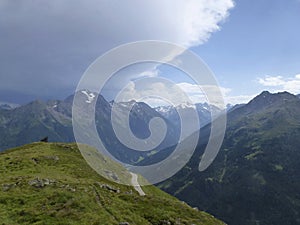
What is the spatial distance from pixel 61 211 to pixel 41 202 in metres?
5.74

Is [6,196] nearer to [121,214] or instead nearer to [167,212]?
[121,214]

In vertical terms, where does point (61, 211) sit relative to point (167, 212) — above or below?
below

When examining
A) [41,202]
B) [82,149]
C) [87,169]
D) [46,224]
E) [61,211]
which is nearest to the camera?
[46,224]

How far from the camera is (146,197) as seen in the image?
60750 mm

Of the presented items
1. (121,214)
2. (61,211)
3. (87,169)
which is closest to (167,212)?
(121,214)

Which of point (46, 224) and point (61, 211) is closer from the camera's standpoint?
point (46, 224)

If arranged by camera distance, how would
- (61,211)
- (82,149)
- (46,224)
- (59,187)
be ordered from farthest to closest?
(82,149) → (59,187) → (61,211) → (46,224)

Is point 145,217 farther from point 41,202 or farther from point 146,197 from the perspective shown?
point 41,202

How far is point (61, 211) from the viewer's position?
45.6 m

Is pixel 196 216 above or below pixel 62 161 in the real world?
above

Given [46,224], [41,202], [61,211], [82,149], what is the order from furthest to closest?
[82,149] → [41,202] → [61,211] → [46,224]

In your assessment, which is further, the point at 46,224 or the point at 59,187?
the point at 59,187

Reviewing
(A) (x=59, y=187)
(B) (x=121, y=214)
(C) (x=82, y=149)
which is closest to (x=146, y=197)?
(B) (x=121, y=214)

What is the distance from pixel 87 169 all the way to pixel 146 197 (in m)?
31.7
